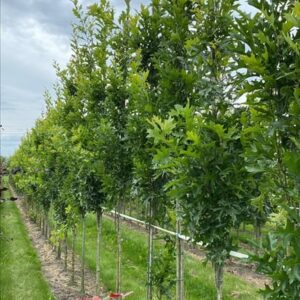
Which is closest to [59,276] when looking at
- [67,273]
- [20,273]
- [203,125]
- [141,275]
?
[67,273]

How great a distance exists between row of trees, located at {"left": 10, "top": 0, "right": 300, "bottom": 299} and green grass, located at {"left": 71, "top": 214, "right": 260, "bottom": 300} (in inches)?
102

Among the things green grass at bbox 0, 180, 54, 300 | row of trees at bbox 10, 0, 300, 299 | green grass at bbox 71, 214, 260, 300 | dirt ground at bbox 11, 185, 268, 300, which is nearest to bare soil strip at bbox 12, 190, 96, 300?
dirt ground at bbox 11, 185, 268, 300

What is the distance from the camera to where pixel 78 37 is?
9.73m

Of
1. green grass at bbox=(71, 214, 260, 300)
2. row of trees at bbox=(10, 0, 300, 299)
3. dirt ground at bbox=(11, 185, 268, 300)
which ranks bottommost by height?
dirt ground at bbox=(11, 185, 268, 300)

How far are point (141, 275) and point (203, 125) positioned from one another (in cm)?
839

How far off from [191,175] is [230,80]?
1.23 metres

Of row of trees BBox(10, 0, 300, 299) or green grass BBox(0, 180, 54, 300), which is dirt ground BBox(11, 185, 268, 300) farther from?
row of trees BBox(10, 0, 300, 299)

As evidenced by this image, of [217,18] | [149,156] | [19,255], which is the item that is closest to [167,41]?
[217,18]

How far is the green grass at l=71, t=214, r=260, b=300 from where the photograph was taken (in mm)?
9976

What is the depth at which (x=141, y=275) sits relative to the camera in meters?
11.5

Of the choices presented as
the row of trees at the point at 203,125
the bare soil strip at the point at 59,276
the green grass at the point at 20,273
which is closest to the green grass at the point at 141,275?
the bare soil strip at the point at 59,276

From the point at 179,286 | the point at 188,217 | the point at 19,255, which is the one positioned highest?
the point at 188,217

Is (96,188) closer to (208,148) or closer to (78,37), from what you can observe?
(78,37)

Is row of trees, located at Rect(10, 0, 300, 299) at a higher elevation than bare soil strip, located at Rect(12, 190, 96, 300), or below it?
higher
